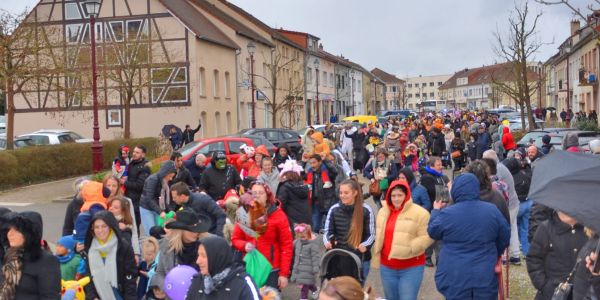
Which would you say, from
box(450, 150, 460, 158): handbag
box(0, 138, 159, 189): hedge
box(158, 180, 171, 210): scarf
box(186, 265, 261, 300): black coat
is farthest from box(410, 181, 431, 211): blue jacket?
box(0, 138, 159, 189): hedge

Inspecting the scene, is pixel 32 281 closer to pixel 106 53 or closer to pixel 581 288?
pixel 581 288

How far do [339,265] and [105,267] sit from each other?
2.09 m

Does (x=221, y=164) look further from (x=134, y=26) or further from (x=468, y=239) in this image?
(x=134, y=26)

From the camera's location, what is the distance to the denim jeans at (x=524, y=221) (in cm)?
987

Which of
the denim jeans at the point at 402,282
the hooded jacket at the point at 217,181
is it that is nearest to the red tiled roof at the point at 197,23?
the hooded jacket at the point at 217,181

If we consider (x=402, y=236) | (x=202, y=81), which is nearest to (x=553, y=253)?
(x=402, y=236)

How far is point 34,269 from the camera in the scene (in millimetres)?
4641

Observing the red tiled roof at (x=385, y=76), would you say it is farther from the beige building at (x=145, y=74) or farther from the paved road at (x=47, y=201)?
the paved road at (x=47, y=201)

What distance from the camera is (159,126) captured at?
123ft

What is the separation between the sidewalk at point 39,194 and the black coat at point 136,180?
8977 mm

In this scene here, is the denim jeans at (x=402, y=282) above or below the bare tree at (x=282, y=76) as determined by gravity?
below

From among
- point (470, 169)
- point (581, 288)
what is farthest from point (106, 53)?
point (581, 288)

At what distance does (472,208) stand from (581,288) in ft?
5.92

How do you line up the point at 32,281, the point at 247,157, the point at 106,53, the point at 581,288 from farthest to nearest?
the point at 106,53, the point at 247,157, the point at 32,281, the point at 581,288
